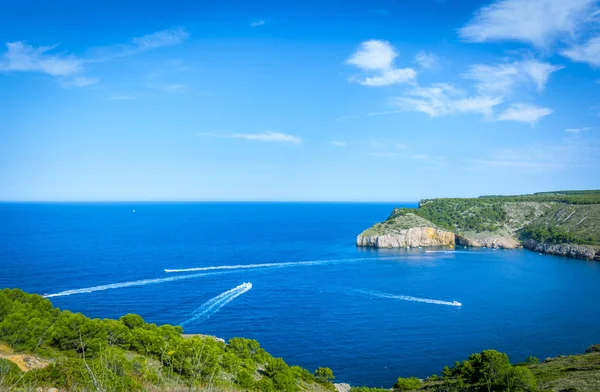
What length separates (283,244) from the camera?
105m

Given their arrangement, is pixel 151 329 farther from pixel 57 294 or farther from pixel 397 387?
pixel 57 294

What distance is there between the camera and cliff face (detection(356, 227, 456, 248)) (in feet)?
351

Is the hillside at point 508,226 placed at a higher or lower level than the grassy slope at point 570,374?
higher

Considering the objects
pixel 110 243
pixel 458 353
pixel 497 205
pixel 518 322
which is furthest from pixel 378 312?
pixel 497 205

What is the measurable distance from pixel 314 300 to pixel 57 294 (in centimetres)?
3416

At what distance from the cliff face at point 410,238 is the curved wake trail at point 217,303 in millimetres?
53861

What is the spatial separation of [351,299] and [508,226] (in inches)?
3486

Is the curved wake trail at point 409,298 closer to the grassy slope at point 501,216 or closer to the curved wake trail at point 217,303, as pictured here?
the curved wake trail at point 217,303

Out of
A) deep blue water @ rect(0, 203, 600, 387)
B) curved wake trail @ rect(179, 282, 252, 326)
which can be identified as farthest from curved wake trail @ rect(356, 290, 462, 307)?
curved wake trail @ rect(179, 282, 252, 326)

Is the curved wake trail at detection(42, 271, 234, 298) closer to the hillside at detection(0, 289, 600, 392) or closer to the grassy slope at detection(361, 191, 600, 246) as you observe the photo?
the hillside at detection(0, 289, 600, 392)

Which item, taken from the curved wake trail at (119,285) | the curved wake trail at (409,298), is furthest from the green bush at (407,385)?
the curved wake trail at (119,285)

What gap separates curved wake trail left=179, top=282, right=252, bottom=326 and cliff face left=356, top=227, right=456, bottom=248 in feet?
177

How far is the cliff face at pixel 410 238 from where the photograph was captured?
351 ft

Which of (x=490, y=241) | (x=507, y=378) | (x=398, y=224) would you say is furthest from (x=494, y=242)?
(x=507, y=378)
